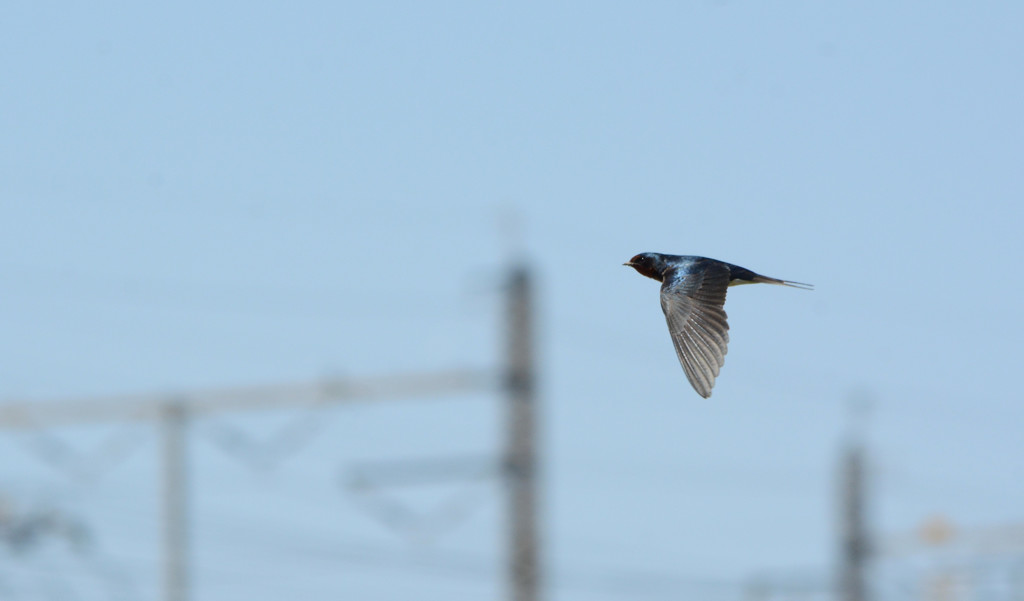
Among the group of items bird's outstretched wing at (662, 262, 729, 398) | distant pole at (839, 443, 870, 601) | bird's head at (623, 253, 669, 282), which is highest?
bird's head at (623, 253, 669, 282)

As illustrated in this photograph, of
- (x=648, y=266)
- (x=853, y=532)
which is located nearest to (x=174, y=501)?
(x=648, y=266)

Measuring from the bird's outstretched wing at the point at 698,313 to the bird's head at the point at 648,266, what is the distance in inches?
1.4

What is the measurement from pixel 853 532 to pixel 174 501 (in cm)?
1083

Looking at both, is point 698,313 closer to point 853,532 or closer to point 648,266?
point 648,266

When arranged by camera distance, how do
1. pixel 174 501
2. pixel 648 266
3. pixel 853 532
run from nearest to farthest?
pixel 648 266 → pixel 174 501 → pixel 853 532

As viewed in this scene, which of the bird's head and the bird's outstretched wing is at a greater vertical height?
the bird's head

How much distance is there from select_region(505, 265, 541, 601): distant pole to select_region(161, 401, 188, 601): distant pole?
2712mm

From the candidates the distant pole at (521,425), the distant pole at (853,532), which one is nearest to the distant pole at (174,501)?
the distant pole at (521,425)

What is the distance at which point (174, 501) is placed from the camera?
12.5m

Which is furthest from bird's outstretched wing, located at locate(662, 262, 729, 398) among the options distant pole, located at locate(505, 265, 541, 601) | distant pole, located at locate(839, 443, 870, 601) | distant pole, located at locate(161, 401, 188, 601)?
distant pole, located at locate(839, 443, 870, 601)

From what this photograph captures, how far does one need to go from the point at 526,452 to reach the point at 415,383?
111cm

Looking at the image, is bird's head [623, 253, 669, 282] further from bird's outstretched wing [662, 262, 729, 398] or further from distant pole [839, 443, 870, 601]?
distant pole [839, 443, 870, 601]

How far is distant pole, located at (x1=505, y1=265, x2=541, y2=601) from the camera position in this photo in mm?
14023

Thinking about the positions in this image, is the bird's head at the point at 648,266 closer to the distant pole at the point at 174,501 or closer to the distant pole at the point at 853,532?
the distant pole at the point at 174,501
